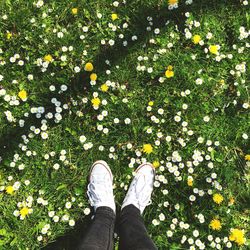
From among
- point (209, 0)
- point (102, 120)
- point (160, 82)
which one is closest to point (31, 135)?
point (102, 120)

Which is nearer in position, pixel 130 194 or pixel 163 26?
pixel 130 194

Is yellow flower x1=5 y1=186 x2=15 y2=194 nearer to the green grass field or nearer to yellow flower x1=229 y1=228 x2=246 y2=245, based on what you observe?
the green grass field

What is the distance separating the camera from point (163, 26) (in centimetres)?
386

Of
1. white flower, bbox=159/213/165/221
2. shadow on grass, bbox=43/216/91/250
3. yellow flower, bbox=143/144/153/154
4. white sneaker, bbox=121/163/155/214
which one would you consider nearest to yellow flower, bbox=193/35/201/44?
yellow flower, bbox=143/144/153/154

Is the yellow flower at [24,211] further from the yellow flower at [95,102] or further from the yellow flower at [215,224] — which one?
the yellow flower at [215,224]

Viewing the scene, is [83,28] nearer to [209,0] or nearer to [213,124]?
[209,0]

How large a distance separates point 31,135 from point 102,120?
2.17 ft

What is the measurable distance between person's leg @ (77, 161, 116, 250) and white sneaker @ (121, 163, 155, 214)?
0.57 ft

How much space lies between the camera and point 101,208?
3.43 meters

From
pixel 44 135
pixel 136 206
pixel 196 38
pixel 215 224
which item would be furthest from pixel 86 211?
pixel 196 38

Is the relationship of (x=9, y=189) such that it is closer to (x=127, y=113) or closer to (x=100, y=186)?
(x=100, y=186)

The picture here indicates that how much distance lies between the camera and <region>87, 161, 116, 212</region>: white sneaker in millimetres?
3516

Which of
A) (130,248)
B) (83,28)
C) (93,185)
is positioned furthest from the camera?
(83,28)

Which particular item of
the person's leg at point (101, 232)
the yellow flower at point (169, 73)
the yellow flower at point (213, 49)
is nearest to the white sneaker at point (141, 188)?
the person's leg at point (101, 232)
